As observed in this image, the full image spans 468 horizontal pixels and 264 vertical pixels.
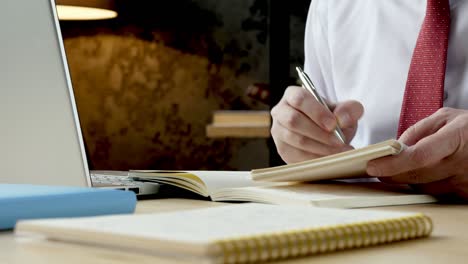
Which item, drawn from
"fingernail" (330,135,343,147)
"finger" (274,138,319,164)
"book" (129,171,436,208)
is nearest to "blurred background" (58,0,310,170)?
"finger" (274,138,319,164)

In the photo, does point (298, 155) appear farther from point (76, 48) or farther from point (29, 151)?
point (76, 48)

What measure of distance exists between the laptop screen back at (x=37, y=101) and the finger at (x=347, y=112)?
0.46 m

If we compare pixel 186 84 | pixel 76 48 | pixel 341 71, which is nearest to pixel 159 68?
pixel 186 84

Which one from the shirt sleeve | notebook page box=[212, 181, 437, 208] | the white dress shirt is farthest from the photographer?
the shirt sleeve

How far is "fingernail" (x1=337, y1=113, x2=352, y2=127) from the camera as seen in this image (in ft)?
3.82

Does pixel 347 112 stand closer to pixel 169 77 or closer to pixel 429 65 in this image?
pixel 429 65

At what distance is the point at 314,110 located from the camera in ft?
3.71

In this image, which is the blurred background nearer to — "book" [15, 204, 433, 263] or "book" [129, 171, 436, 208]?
"book" [129, 171, 436, 208]

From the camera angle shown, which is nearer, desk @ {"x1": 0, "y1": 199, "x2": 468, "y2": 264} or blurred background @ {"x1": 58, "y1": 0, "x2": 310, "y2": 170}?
desk @ {"x1": 0, "y1": 199, "x2": 468, "y2": 264}

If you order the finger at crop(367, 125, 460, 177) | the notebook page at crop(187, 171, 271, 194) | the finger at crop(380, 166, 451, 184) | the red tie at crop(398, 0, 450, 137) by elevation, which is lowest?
the notebook page at crop(187, 171, 271, 194)

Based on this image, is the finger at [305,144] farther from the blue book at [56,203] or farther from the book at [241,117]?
the book at [241,117]

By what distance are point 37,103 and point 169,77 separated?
2602mm

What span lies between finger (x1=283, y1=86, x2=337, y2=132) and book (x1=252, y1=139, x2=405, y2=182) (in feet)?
0.49

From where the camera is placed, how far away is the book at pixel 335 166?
33.1 inches
